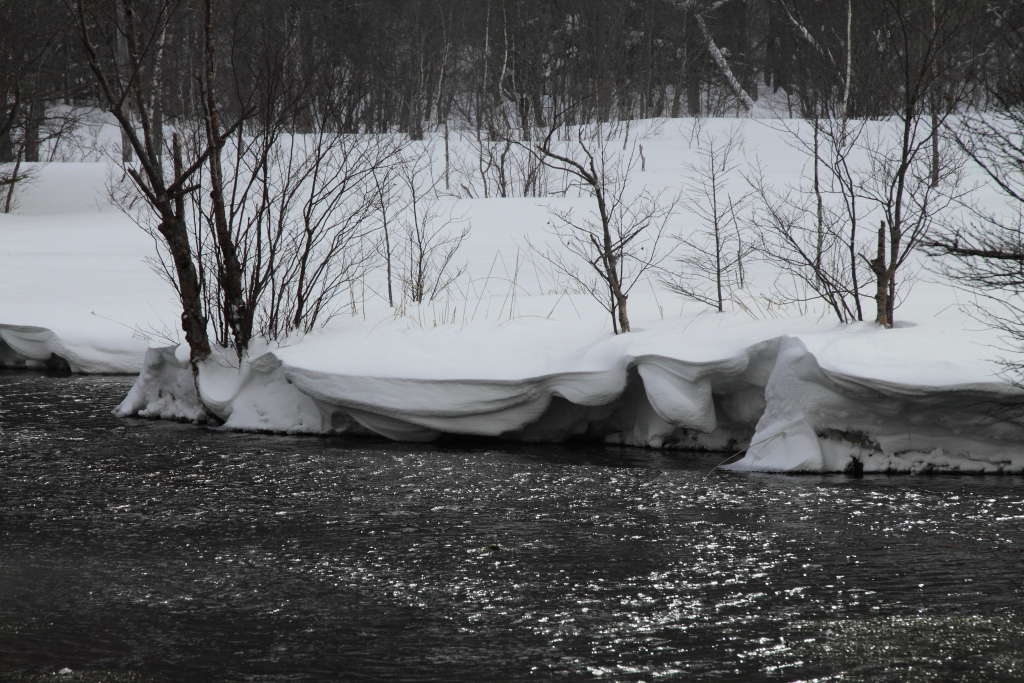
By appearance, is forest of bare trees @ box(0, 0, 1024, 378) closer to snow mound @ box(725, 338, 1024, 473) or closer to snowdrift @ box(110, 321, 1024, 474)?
snowdrift @ box(110, 321, 1024, 474)

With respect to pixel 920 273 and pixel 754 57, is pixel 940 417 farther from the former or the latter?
pixel 754 57

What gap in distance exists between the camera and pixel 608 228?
10.3 metres

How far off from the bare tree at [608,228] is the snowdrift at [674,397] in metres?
0.96

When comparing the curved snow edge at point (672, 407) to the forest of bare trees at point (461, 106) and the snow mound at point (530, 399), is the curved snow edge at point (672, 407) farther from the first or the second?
the forest of bare trees at point (461, 106)

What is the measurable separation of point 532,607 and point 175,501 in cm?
276

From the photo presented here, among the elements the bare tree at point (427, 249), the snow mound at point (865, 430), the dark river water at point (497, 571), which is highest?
the bare tree at point (427, 249)

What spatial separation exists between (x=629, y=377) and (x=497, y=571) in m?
2.88

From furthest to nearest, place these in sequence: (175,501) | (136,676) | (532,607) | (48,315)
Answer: (48,315) < (175,501) < (532,607) < (136,676)

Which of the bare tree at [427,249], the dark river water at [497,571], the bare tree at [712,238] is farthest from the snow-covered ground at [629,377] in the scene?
the bare tree at [427,249]

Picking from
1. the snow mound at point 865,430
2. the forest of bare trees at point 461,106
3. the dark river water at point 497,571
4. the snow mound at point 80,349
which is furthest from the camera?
the snow mound at point 80,349

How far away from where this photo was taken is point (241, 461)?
23.1 ft

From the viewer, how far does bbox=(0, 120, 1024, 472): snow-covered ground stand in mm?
6371

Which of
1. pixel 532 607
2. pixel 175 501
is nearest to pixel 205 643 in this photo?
pixel 532 607

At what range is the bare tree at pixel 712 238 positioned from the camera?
9812 mm
